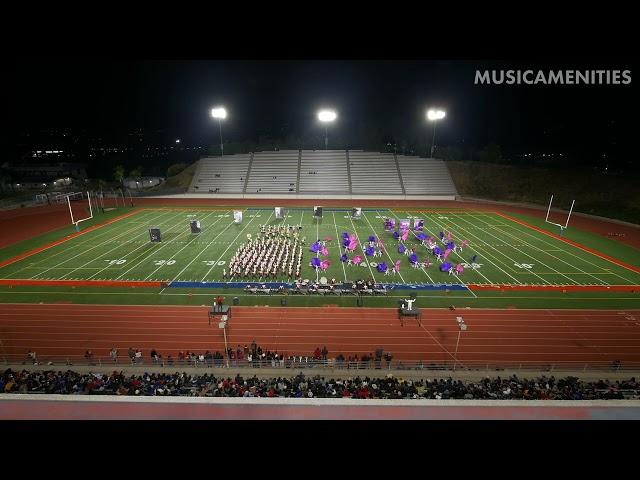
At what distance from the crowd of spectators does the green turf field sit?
355 inches

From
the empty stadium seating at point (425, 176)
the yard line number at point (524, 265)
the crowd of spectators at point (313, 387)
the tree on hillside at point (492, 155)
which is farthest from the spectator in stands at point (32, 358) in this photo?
the tree on hillside at point (492, 155)

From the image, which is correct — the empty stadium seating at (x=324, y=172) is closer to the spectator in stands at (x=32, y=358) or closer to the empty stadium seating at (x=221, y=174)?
the empty stadium seating at (x=221, y=174)

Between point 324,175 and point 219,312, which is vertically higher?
point 324,175

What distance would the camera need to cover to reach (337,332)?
15.8 m

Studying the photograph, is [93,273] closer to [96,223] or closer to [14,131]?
[96,223]

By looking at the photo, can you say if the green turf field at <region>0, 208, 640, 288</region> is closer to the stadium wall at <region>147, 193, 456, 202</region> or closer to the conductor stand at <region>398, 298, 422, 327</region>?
the conductor stand at <region>398, 298, 422, 327</region>

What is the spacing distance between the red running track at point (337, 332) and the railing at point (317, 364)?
0.56 metres

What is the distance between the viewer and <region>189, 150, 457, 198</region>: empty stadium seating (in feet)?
169

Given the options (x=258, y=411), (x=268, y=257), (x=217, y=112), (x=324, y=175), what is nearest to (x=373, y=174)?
(x=324, y=175)

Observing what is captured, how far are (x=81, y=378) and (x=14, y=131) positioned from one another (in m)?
73.2

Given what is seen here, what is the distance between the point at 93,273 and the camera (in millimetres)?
21375

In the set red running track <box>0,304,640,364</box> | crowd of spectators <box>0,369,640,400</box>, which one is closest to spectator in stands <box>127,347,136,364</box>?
red running track <box>0,304,640,364</box>

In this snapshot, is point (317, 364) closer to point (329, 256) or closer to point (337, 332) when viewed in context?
point (337, 332)

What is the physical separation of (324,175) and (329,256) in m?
33.0
